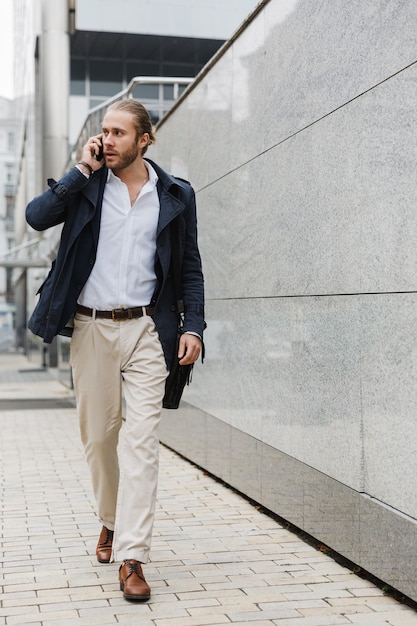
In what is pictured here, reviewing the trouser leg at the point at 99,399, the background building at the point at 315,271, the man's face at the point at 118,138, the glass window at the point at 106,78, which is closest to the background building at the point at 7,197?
the glass window at the point at 106,78

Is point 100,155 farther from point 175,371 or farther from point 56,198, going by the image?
point 175,371

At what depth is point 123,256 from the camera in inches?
165

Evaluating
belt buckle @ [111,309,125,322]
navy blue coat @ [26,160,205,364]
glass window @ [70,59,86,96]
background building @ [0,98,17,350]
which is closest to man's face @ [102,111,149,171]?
navy blue coat @ [26,160,205,364]

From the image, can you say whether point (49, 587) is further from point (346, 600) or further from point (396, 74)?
point (396, 74)

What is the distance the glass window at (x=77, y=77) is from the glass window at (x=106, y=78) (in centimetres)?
25

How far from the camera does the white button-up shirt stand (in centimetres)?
419

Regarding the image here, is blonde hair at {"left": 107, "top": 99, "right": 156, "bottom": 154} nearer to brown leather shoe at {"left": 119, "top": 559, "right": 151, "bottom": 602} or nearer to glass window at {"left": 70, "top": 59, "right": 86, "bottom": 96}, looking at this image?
brown leather shoe at {"left": 119, "top": 559, "right": 151, "bottom": 602}

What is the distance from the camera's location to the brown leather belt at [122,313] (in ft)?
13.7

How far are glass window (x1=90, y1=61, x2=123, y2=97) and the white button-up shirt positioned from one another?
22.3 metres

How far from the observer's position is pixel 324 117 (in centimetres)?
480

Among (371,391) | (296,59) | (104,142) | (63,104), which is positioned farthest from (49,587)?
(63,104)

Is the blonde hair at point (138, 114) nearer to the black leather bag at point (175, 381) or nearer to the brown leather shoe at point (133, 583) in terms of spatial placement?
the black leather bag at point (175, 381)

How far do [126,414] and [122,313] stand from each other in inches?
18.0

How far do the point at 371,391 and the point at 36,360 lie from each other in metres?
26.7
